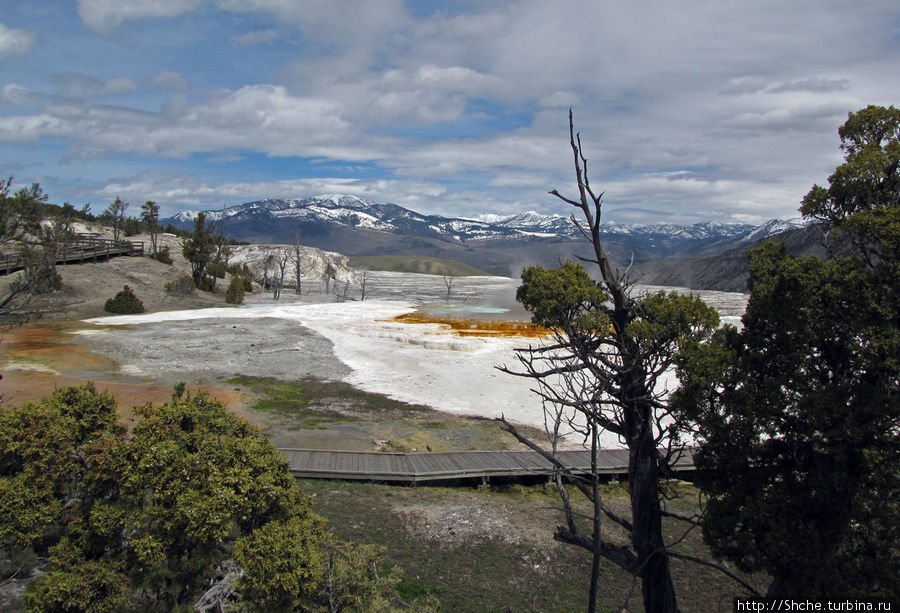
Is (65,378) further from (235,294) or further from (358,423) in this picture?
(235,294)

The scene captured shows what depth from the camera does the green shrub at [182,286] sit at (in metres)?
59.5

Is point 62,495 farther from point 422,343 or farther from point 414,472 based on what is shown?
point 422,343

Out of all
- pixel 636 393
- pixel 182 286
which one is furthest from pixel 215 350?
pixel 636 393

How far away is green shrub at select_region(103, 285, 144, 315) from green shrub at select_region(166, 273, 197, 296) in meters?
7.50

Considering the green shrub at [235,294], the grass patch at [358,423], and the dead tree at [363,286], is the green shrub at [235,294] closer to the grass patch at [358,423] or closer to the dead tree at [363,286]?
the dead tree at [363,286]

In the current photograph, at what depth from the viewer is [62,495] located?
22.0 feet

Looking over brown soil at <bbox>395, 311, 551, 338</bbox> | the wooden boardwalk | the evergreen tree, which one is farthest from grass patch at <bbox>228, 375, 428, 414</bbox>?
the evergreen tree

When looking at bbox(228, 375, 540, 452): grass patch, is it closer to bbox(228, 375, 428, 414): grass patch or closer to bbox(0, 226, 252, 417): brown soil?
bbox(228, 375, 428, 414): grass patch

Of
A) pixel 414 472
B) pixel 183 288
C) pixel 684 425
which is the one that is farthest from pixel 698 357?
pixel 183 288

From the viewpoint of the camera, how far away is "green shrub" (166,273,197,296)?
5946 centimetres

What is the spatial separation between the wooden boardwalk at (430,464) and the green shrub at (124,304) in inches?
1643

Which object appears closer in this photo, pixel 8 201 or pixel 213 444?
pixel 213 444

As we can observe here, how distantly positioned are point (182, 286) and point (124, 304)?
10.2m

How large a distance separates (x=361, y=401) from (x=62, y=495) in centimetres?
1867
